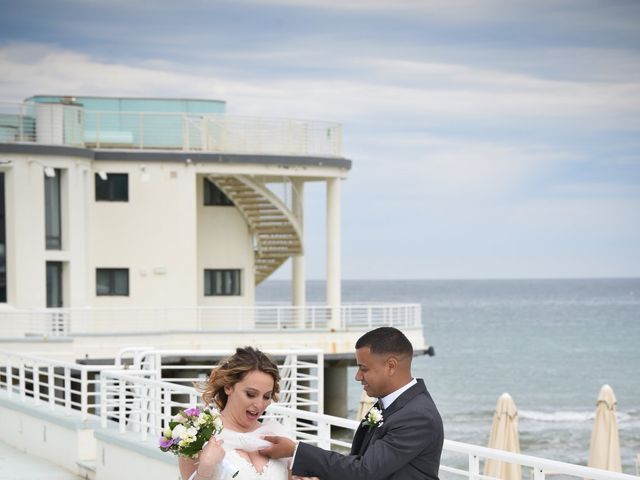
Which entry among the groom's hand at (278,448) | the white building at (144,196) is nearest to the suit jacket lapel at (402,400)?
the groom's hand at (278,448)

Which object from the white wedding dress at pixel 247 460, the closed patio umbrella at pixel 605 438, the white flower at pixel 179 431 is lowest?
the closed patio umbrella at pixel 605 438

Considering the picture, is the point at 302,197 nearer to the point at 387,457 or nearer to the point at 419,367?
the point at 387,457

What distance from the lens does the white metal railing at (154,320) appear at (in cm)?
3066

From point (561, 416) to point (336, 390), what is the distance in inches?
791

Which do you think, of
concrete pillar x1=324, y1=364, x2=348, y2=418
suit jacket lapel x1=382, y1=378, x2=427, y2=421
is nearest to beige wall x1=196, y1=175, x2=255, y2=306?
concrete pillar x1=324, y1=364, x2=348, y2=418

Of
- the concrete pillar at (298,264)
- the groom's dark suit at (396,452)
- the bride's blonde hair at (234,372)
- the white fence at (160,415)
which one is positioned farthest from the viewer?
the concrete pillar at (298,264)

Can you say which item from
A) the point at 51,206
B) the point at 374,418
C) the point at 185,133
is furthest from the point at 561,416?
the point at 374,418

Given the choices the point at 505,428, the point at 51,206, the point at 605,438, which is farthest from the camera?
the point at 51,206

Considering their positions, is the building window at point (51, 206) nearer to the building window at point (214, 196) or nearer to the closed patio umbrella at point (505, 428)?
the building window at point (214, 196)

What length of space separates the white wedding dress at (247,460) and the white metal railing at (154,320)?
79.9 feet

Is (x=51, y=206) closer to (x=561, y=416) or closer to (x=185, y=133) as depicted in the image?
(x=185, y=133)

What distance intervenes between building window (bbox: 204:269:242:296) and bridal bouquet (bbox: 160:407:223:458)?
30.3m

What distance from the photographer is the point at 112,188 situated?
33750mm

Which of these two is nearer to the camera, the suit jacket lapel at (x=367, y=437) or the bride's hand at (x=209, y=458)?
the bride's hand at (x=209, y=458)
